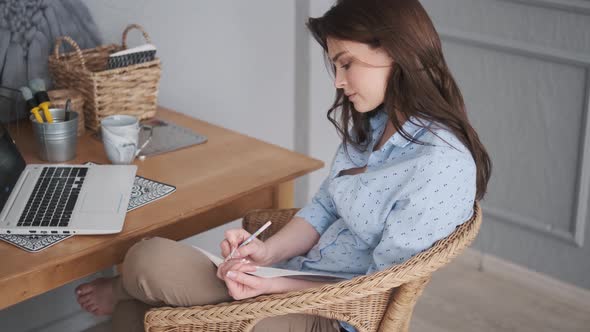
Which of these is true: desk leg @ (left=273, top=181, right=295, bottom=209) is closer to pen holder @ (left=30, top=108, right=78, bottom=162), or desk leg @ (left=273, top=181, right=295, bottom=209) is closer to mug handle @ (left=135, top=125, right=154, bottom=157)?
mug handle @ (left=135, top=125, right=154, bottom=157)

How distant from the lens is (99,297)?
1.55 metres

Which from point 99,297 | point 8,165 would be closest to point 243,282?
point 99,297

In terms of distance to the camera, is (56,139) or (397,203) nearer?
(397,203)

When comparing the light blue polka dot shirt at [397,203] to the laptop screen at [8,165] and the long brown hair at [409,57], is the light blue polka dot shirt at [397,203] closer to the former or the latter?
the long brown hair at [409,57]

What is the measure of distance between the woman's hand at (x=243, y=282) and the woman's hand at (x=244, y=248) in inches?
4.0

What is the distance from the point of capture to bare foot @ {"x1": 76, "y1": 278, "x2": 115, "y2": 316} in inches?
60.8

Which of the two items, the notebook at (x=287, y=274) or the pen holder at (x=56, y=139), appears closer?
the notebook at (x=287, y=274)

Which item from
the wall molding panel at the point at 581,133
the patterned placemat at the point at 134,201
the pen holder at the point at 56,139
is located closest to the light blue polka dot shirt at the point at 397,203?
the patterned placemat at the point at 134,201

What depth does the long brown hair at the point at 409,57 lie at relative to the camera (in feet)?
4.20

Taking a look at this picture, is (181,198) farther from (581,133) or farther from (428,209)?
(581,133)

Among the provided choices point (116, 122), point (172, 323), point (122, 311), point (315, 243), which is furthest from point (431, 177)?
point (116, 122)

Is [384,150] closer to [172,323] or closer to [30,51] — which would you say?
[172,323]

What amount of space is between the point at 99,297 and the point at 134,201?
229 millimetres

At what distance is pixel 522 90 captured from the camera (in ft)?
7.73
